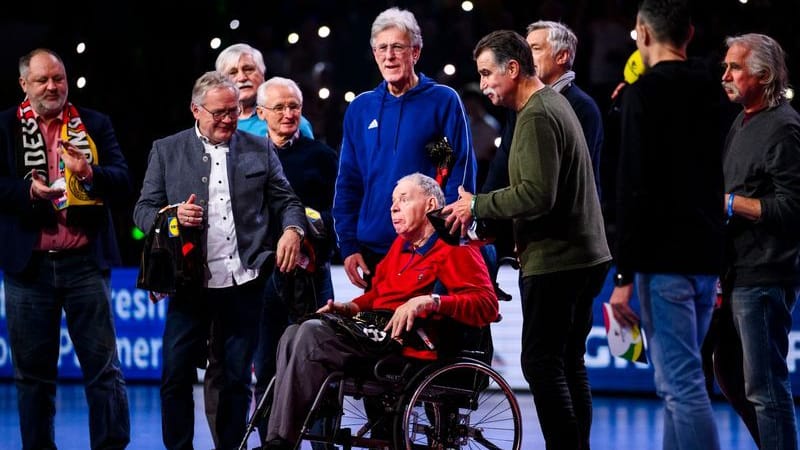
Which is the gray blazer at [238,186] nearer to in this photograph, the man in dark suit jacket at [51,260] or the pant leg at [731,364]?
the man in dark suit jacket at [51,260]

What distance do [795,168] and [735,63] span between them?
42 cm

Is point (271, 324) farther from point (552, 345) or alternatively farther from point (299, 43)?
point (299, 43)

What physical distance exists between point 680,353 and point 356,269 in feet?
5.52

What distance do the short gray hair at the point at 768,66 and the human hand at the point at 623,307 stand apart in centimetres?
101

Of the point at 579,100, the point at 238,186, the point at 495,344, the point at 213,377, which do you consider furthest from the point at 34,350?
the point at 495,344

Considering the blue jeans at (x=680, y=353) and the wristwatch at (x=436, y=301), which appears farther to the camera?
the wristwatch at (x=436, y=301)

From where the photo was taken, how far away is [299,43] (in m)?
9.02

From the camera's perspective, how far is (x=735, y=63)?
14.1 feet

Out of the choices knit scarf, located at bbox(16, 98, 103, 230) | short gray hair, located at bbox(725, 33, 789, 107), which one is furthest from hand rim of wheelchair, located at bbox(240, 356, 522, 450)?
short gray hair, located at bbox(725, 33, 789, 107)

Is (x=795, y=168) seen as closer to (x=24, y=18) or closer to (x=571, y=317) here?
(x=571, y=317)

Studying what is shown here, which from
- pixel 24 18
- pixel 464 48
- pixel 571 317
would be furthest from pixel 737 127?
pixel 24 18

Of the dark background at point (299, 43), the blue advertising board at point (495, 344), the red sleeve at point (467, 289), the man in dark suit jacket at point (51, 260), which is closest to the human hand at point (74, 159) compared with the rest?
the man in dark suit jacket at point (51, 260)

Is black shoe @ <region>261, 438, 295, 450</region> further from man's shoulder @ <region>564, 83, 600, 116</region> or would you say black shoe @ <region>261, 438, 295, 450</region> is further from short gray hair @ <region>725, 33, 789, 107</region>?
short gray hair @ <region>725, 33, 789, 107</region>

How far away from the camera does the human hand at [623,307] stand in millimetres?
3730
